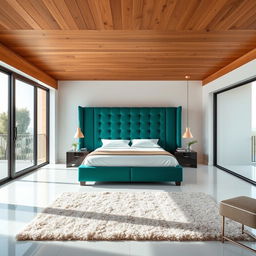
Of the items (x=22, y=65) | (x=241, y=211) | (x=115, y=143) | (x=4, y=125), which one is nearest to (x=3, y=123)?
(x=4, y=125)

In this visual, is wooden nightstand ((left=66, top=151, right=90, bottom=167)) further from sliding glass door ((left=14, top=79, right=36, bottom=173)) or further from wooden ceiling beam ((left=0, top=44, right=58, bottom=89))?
wooden ceiling beam ((left=0, top=44, right=58, bottom=89))

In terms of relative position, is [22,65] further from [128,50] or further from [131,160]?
[131,160]

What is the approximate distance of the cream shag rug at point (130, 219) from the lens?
2.10m

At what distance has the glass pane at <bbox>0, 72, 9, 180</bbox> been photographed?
163 inches

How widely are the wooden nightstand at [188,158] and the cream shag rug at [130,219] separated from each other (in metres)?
2.21

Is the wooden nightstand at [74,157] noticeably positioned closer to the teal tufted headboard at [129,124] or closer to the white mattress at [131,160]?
the teal tufted headboard at [129,124]

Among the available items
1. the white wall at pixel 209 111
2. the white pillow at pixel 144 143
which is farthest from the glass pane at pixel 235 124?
the white pillow at pixel 144 143

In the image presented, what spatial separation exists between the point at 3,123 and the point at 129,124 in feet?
9.85

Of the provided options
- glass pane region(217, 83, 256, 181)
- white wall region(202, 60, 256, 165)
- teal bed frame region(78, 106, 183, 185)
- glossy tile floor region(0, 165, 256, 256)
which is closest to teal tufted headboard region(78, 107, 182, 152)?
teal bed frame region(78, 106, 183, 185)

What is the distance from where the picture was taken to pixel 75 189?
3732 millimetres

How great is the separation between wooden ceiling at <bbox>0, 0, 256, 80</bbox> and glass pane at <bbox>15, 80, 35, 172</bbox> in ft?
2.35

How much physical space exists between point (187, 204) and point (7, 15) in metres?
3.27

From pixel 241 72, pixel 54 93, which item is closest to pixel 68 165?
pixel 54 93

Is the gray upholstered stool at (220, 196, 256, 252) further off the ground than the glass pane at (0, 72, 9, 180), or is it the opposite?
the glass pane at (0, 72, 9, 180)
